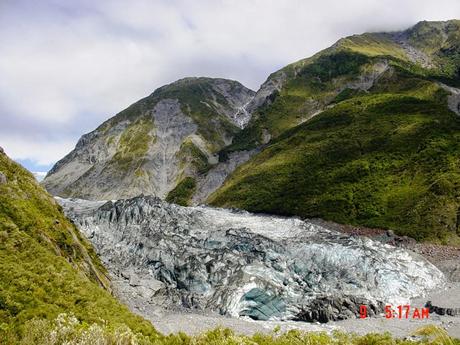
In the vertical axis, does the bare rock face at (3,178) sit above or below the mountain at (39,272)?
above

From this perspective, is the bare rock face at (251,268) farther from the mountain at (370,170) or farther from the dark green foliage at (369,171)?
the dark green foliage at (369,171)

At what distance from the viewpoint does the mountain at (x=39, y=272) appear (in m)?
29.3

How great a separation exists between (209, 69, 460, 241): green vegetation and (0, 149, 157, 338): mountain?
71464 mm

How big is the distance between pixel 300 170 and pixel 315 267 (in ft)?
254

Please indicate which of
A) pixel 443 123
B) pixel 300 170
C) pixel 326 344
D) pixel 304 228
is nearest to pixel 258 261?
pixel 304 228

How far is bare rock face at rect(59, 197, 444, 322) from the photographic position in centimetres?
5616

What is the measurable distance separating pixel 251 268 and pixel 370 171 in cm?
7287

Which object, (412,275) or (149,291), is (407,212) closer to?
(412,275)

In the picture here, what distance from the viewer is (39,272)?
116ft

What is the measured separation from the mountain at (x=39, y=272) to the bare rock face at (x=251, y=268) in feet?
42.6
